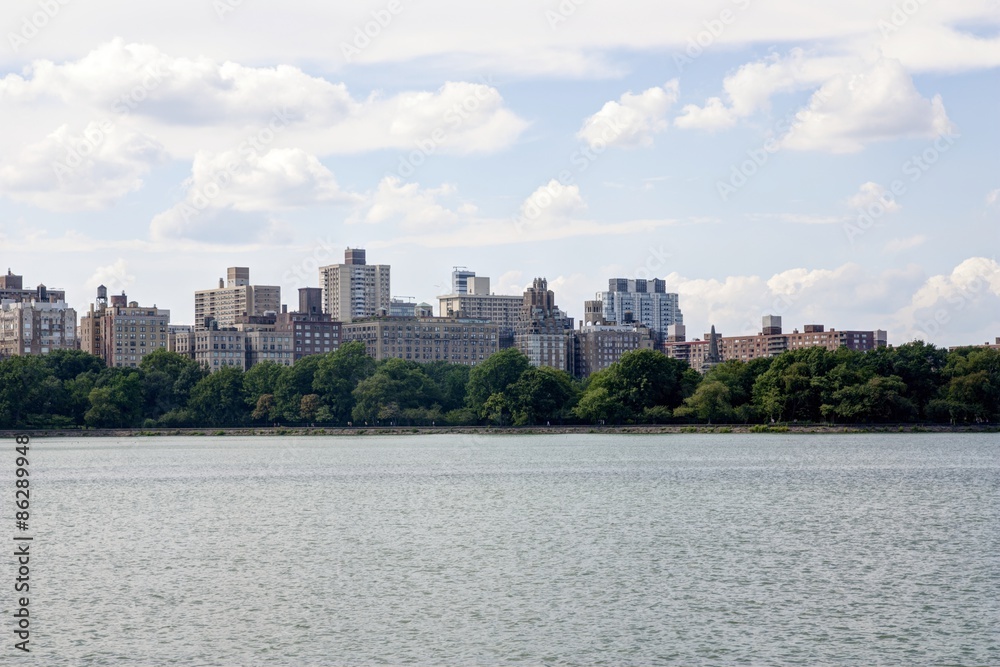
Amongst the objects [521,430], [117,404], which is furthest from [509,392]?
[117,404]

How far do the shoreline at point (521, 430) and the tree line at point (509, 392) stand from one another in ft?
3.78

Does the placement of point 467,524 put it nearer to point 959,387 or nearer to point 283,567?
point 283,567

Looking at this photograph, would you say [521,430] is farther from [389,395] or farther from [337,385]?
[337,385]

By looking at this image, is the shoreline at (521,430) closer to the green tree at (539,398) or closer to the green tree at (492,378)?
the green tree at (539,398)

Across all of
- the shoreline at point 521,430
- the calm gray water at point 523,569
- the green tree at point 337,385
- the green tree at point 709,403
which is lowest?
the calm gray water at point 523,569

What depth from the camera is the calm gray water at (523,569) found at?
1228 inches

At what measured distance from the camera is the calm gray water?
31203 mm

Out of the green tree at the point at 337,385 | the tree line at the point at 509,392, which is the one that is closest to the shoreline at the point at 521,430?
the tree line at the point at 509,392

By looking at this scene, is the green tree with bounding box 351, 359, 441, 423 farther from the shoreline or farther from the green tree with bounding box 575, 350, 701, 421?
the green tree with bounding box 575, 350, 701, 421

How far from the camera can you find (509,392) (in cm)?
15688

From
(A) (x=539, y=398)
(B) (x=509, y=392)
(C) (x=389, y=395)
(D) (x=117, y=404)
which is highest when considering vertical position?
(C) (x=389, y=395)

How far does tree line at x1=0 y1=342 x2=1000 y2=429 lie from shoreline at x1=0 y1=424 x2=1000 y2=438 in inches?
45.4

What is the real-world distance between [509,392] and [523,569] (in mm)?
114939

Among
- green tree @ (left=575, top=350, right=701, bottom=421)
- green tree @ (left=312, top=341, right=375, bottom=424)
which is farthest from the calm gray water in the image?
green tree @ (left=312, top=341, right=375, bottom=424)
